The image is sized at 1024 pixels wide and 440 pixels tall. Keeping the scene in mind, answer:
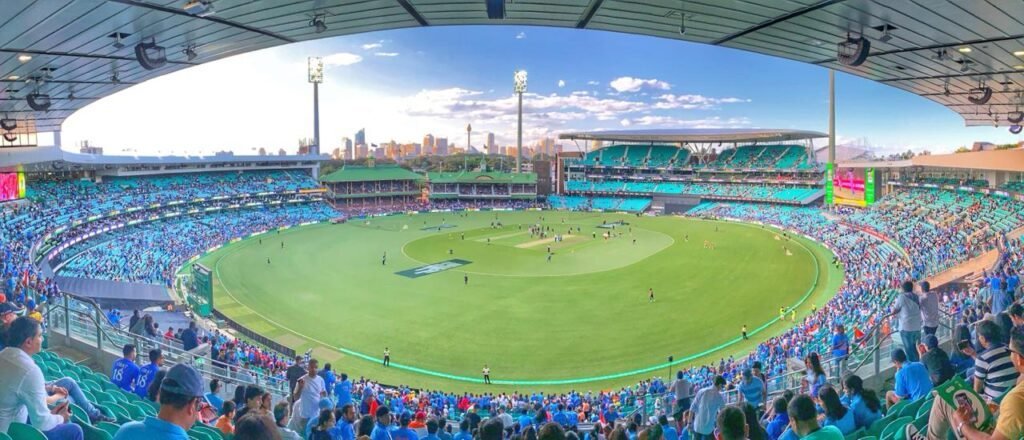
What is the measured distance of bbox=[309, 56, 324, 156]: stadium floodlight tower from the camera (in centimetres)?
8400

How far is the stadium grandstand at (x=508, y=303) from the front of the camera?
16.8 feet

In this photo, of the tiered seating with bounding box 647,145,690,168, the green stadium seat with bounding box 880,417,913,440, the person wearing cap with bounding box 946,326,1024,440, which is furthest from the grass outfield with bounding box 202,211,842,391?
the tiered seating with bounding box 647,145,690,168

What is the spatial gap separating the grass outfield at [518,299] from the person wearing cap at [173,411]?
17.3 m

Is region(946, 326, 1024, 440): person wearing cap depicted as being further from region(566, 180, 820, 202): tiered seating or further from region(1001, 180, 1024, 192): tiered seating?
region(566, 180, 820, 202): tiered seating

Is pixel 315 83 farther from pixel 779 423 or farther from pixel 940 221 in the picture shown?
pixel 779 423

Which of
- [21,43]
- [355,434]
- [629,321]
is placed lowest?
[629,321]

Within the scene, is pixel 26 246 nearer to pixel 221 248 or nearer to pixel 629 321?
pixel 221 248

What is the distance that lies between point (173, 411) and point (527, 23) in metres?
9.18

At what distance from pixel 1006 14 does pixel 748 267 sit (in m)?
32.2

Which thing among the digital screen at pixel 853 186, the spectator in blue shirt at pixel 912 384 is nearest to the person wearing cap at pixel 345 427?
the spectator in blue shirt at pixel 912 384

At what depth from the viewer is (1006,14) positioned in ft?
27.3

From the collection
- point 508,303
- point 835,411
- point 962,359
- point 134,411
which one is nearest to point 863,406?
point 835,411

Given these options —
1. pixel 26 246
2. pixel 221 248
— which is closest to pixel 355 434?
pixel 26 246

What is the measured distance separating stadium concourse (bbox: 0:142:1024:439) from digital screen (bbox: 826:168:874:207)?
4.65 feet
